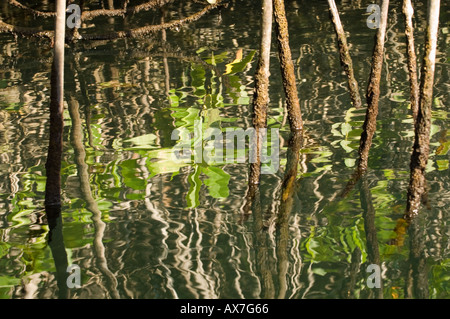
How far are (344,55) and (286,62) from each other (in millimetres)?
1209

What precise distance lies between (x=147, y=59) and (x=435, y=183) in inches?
229

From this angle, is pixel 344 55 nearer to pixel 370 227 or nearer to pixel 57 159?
pixel 370 227

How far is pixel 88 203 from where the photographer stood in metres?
5.69

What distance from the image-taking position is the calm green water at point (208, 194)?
15.0ft

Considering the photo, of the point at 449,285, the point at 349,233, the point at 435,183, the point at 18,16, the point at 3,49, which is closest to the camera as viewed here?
the point at 449,285

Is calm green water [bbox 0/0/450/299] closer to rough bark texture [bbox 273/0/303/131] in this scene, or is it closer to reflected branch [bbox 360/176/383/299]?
reflected branch [bbox 360/176/383/299]

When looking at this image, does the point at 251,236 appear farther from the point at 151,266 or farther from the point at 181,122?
the point at 181,122

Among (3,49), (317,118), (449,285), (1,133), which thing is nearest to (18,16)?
(3,49)

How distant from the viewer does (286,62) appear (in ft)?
20.0

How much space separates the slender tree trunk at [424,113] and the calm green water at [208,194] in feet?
1.14

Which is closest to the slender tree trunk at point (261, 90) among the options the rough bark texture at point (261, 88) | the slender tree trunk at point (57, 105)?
the rough bark texture at point (261, 88)

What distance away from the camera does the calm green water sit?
4.56 meters

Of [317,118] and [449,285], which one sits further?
[317,118]

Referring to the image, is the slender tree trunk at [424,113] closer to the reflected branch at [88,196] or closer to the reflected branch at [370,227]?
the reflected branch at [370,227]
